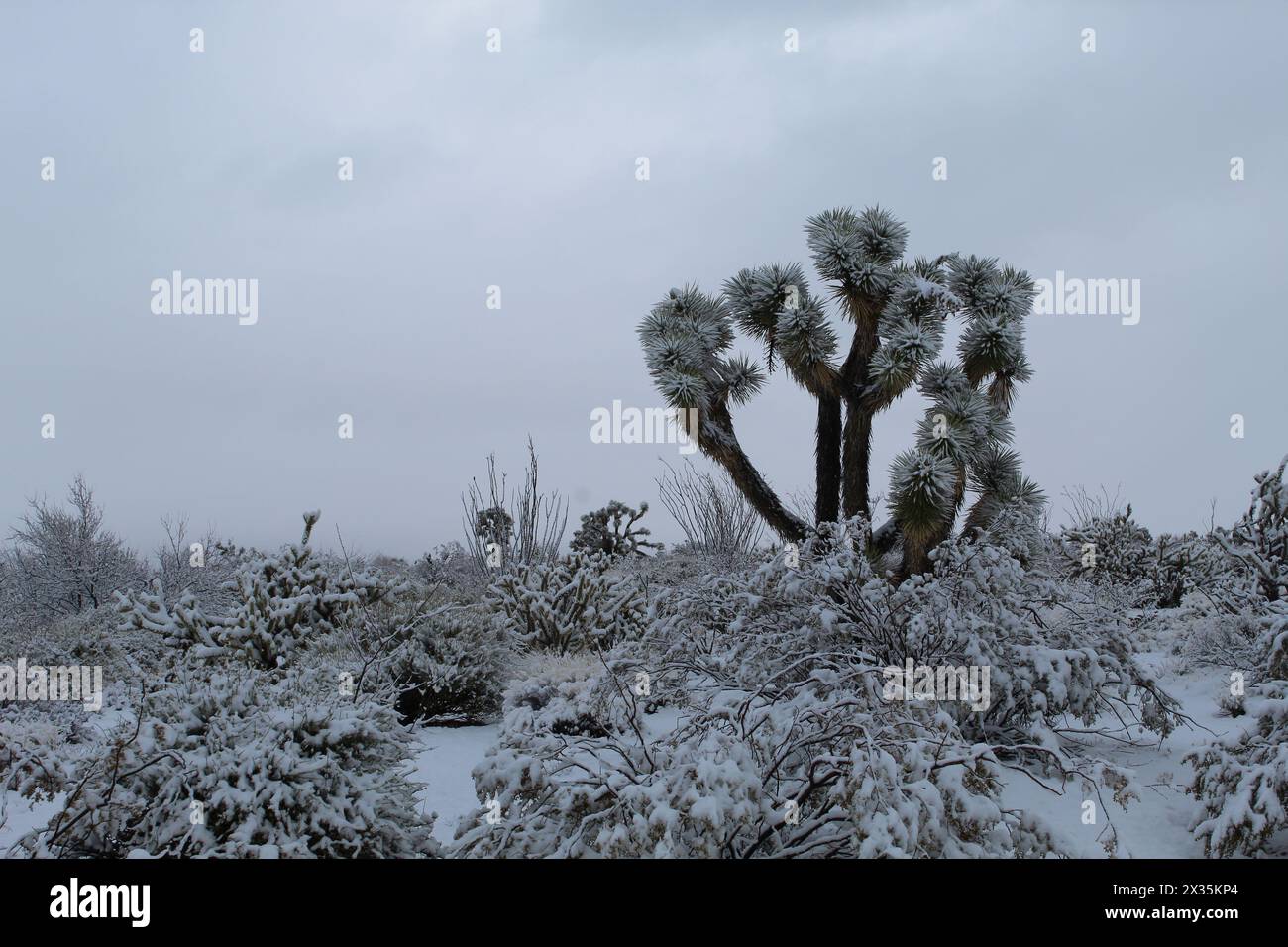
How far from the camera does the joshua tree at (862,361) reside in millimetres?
11547

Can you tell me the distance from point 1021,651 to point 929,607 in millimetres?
589

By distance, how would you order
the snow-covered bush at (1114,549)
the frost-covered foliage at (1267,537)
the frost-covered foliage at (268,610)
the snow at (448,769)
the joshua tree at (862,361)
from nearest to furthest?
the snow at (448,769)
the frost-covered foliage at (1267,537)
the frost-covered foliage at (268,610)
the joshua tree at (862,361)
the snow-covered bush at (1114,549)

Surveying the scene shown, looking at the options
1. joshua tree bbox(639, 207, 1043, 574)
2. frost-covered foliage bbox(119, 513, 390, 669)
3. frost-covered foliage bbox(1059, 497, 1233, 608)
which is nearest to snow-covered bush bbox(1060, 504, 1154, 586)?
frost-covered foliage bbox(1059, 497, 1233, 608)

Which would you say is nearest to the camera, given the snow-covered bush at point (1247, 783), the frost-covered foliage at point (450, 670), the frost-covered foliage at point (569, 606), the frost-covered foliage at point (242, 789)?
the frost-covered foliage at point (242, 789)

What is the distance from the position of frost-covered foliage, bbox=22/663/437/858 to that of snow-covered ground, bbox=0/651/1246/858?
0.25 meters

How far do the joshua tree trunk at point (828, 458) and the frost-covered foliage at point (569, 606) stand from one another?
133 inches

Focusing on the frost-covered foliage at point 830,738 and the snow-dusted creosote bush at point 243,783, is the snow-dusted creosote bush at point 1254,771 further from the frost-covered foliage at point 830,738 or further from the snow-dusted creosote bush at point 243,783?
the snow-dusted creosote bush at point 243,783

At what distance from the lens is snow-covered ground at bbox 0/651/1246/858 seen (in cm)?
454

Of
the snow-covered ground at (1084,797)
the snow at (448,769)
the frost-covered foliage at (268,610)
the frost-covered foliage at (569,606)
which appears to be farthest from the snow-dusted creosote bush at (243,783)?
the frost-covered foliage at (569,606)

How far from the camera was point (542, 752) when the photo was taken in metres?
3.55

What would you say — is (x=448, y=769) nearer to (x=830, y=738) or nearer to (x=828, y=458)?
(x=830, y=738)

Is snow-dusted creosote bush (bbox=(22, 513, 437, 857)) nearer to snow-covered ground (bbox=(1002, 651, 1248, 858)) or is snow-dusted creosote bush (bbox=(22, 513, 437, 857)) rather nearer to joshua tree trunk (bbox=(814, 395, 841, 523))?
snow-covered ground (bbox=(1002, 651, 1248, 858))

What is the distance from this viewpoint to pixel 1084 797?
4.11 meters
